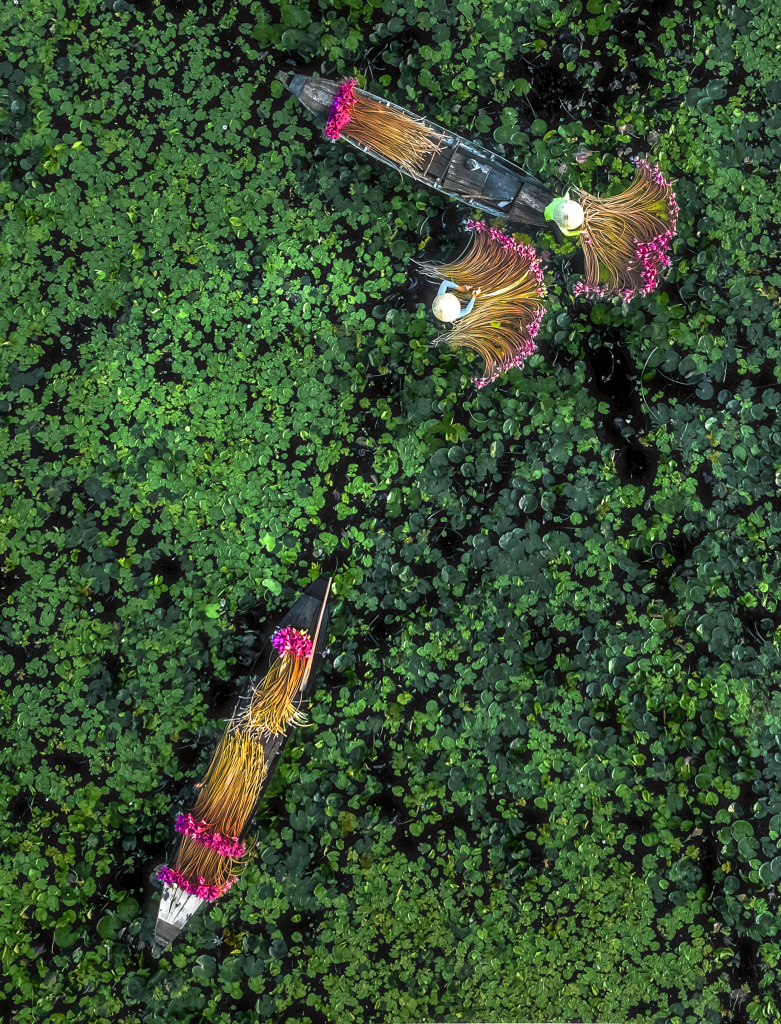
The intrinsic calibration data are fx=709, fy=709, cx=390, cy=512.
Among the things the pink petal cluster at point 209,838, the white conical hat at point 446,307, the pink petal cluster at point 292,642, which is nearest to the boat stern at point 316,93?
the white conical hat at point 446,307

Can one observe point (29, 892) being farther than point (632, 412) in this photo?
No

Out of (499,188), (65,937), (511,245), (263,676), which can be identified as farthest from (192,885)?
(499,188)

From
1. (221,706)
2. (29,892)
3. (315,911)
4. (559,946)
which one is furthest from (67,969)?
(559,946)

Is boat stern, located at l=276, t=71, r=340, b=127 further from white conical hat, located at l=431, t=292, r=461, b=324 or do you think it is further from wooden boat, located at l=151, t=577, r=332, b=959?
wooden boat, located at l=151, t=577, r=332, b=959

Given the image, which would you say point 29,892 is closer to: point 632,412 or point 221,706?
point 221,706

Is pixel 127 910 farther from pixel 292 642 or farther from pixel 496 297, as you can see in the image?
pixel 496 297
